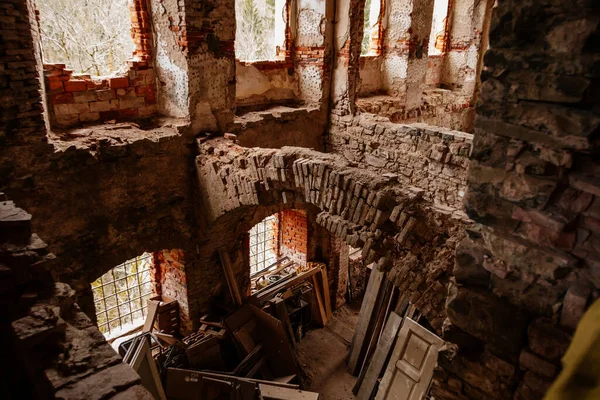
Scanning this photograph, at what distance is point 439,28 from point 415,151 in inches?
228

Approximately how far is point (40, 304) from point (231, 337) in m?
4.45

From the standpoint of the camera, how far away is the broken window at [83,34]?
25.3ft

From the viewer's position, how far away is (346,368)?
723 centimetres

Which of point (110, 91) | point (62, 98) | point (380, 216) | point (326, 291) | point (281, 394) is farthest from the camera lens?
point (326, 291)

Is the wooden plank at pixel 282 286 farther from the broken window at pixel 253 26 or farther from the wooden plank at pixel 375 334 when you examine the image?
the broken window at pixel 253 26

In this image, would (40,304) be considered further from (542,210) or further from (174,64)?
(174,64)

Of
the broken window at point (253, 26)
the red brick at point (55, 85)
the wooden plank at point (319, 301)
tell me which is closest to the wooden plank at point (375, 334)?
the wooden plank at point (319, 301)

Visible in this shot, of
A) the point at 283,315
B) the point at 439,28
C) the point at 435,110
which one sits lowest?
the point at 283,315

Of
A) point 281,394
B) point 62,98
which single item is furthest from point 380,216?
point 62,98

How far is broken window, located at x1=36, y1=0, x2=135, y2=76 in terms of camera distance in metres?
7.72

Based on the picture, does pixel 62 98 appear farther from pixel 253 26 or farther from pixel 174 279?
pixel 253 26

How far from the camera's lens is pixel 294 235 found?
8.60m

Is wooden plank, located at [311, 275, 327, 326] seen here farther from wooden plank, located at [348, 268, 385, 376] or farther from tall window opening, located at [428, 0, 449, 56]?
tall window opening, located at [428, 0, 449, 56]

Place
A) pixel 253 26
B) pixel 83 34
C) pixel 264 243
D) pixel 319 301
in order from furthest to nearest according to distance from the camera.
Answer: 1. pixel 253 26
2. pixel 264 243
3. pixel 319 301
4. pixel 83 34
